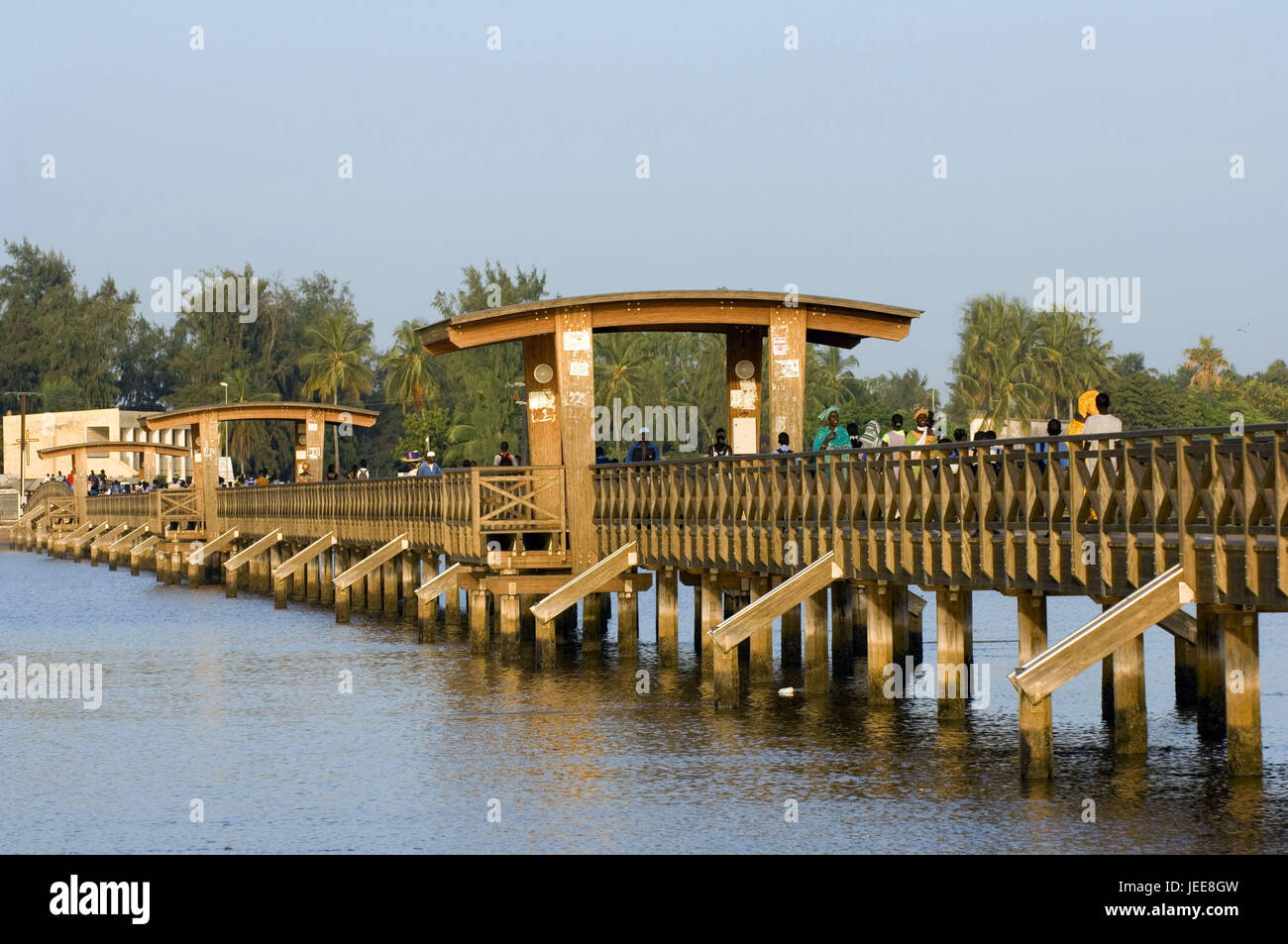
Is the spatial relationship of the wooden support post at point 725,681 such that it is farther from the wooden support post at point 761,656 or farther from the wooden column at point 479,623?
the wooden column at point 479,623

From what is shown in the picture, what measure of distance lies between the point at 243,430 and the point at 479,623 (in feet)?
289

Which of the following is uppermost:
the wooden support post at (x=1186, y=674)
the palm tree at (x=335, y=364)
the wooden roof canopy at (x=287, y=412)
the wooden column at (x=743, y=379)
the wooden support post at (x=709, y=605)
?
the palm tree at (x=335, y=364)

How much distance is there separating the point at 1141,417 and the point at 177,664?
68865 mm

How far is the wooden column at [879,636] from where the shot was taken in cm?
2408

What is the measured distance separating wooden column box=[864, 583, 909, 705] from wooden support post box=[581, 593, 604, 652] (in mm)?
10073

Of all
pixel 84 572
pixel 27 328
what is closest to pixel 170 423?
pixel 84 572

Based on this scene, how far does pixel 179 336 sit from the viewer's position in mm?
149875

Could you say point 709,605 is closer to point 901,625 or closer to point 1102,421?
point 901,625

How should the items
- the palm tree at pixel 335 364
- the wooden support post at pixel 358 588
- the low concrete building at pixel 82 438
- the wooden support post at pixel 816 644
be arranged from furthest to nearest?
the low concrete building at pixel 82 438, the palm tree at pixel 335 364, the wooden support post at pixel 358 588, the wooden support post at pixel 816 644

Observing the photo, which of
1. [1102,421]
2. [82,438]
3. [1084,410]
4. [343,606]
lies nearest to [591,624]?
[343,606]

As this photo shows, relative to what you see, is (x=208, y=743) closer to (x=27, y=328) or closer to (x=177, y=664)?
(x=177, y=664)

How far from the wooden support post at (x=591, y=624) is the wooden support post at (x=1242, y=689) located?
1705 centimetres

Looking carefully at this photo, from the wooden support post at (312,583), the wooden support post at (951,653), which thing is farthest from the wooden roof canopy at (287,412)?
the wooden support post at (951,653)

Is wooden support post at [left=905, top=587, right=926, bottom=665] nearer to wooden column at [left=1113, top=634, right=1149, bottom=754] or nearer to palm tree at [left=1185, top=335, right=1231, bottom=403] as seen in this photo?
wooden column at [left=1113, top=634, right=1149, bottom=754]
